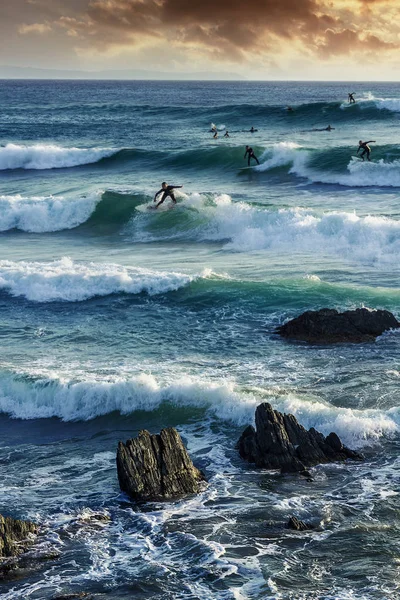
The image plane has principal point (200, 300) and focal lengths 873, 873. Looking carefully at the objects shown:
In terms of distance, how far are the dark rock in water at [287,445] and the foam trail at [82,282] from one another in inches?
403

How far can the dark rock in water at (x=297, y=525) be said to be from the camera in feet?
35.6

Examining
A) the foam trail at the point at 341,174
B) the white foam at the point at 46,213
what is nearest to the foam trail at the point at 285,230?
the white foam at the point at 46,213

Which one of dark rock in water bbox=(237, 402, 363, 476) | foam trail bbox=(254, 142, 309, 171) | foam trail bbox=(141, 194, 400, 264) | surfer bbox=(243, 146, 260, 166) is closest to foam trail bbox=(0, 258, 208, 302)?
foam trail bbox=(141, 194, 400, 264)

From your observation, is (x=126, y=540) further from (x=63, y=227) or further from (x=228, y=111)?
(x=228, y=111)

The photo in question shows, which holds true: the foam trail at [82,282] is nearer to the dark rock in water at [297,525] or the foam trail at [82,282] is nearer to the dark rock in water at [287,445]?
the dark rock in water at [287,445]

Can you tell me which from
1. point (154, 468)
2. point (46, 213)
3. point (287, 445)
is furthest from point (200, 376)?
point (46, 213)

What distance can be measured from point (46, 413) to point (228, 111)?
5942cm

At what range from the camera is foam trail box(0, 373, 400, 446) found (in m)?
14.6

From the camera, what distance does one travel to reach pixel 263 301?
21.4 m

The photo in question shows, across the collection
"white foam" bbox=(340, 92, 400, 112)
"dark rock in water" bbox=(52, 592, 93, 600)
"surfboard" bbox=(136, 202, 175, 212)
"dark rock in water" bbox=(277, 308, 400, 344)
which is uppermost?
"white foam" bbox=(340, 92, 400, 112)

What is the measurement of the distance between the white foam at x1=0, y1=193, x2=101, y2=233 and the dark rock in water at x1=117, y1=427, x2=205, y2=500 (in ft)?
75.3

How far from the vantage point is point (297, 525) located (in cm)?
1088

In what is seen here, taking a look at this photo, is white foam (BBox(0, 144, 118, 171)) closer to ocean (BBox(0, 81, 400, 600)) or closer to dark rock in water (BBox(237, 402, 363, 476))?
ocean (BBox(0, 81, 400, 600))

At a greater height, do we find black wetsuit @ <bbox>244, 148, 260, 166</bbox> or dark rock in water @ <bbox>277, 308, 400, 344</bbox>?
black wetsuit @ <bbox>244, 148, 260, 166</bbox>
